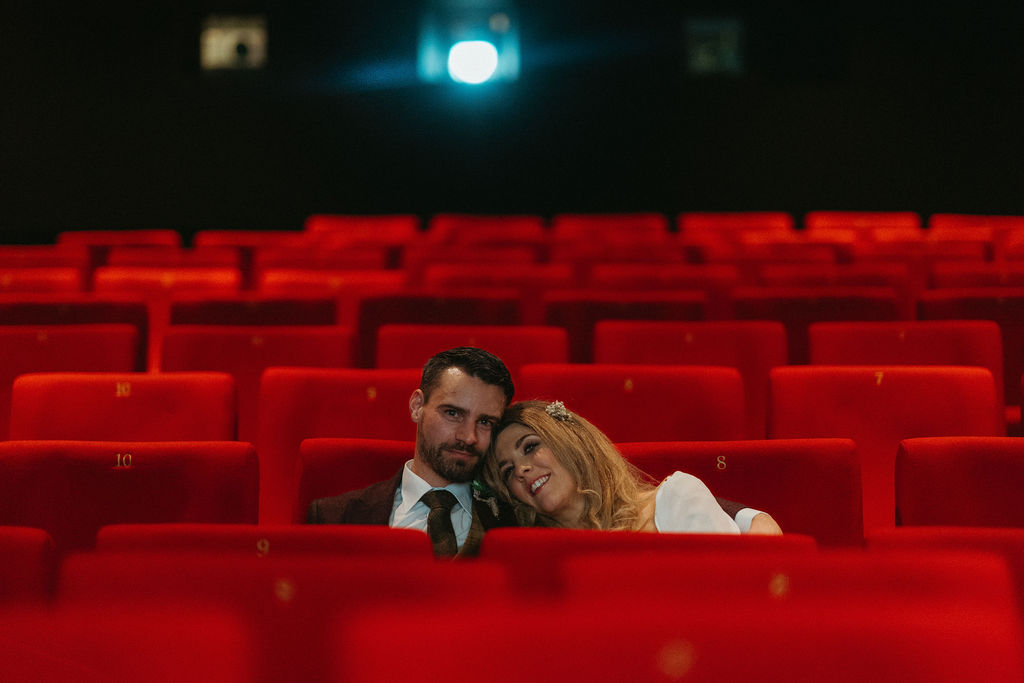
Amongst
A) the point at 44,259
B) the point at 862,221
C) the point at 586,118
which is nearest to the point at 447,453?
the point at 44,259

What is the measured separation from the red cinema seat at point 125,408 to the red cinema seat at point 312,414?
40 mm

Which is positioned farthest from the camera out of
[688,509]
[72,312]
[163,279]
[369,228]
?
[369,228]

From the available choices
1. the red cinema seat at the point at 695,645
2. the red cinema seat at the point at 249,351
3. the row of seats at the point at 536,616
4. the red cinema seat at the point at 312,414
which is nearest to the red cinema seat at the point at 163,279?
the red cinema seat at the point at 249,351

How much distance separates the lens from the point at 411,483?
0.75 m

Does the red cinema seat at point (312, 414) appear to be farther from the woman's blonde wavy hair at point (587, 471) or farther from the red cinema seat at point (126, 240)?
the red cinema seat at point (126, 240)

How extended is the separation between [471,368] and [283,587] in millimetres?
332

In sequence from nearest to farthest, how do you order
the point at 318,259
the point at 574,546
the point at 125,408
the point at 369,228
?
1. the point at 574,546
2. the point at 125,408
3. the point at 318,259
4. the point at 369,228

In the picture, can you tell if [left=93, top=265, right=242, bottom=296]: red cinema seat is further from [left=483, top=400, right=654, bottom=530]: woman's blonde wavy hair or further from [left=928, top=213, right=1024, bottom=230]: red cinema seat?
[left=928, top=213, right=1024, bottom=230]: red cinema seat

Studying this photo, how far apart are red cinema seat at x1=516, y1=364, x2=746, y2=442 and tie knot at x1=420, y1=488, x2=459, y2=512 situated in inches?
8.9

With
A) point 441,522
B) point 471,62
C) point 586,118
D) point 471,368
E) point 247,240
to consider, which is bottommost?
point 441,522

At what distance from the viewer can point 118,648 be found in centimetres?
39

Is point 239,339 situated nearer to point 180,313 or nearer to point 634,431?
point 180,313

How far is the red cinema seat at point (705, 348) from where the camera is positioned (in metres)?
1.13

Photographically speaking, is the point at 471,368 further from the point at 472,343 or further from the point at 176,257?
the point at 176,257
